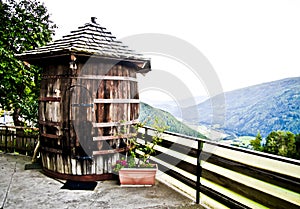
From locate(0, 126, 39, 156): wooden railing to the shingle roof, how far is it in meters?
2.87

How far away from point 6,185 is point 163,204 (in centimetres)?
282

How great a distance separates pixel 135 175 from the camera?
4148 millimetres

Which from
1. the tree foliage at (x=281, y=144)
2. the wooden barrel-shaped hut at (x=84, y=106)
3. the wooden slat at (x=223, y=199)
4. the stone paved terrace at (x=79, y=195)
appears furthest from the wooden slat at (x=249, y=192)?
the tree foliage at (x=281, y=144)

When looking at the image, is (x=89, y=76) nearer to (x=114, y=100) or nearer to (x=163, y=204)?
(x=114, y=100)

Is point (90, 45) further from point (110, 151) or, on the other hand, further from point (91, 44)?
point (110, 151)

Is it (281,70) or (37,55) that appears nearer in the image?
(37,55)

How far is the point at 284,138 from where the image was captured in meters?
9.09

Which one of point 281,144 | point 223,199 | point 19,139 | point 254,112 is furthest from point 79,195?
point 254,112

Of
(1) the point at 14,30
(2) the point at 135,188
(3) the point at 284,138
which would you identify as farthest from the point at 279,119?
(1) the point at 14,30

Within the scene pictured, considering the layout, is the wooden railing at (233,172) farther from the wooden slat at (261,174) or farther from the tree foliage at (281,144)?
the tree foliage at (281,144)

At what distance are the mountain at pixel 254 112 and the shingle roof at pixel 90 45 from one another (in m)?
2.11

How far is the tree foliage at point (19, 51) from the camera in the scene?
7293 millimetres

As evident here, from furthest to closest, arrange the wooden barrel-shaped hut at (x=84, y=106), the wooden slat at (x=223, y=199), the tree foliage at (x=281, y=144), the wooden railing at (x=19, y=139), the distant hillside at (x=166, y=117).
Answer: the tree foliage at (x=281, y=144) < the wooden railing at (x=19, y=139) < the distant hillside at (x=166, y=117) < the wooden barrel-shaped hut at (x=84, y=106) < the wooden slat at (x=223, y=199)

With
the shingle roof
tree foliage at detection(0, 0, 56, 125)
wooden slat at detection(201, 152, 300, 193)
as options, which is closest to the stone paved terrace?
wooden slat at detection(201, 152, 300, 193)
